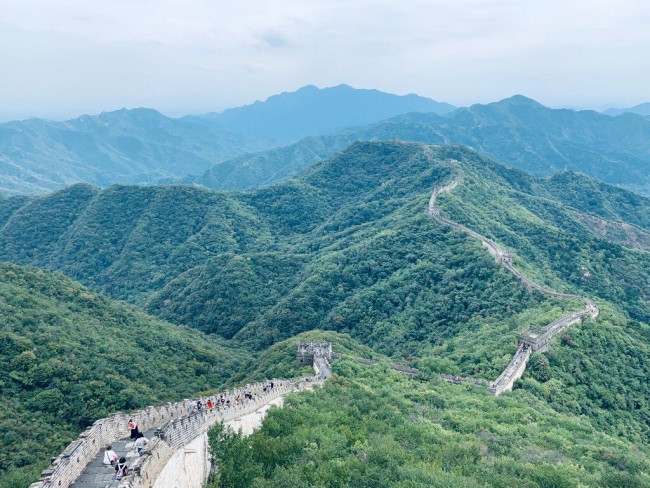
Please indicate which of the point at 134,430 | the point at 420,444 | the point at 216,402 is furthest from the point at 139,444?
the point at 420,444

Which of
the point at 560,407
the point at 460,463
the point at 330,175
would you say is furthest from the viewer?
the point at 330,175

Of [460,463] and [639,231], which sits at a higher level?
[460,463]

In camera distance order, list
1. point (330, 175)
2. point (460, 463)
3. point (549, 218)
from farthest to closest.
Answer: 1. point (330, 175)
2. point (549, 218)
3. point (460, 463)

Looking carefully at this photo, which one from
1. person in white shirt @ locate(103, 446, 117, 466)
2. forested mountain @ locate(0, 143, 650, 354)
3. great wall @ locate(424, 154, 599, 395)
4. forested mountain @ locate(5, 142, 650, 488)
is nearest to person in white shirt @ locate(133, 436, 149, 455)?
person in white shirt @ locate(103, 446, 117, 466)

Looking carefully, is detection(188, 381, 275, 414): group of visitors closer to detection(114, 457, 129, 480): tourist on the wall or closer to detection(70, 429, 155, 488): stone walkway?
detection(70, 429, 155, 488): stone walkway

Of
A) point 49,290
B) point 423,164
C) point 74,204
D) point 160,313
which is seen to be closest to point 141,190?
point 74,204

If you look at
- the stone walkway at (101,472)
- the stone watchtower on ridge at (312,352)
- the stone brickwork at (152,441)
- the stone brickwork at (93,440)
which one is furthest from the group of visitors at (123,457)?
the stone watchtower on ridge at (312,352)

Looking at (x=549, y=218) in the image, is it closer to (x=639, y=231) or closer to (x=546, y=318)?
(x=639, y=231)
